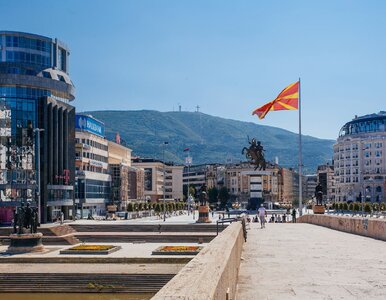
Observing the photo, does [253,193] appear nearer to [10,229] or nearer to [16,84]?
[16,84]

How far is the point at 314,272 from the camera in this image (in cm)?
1560

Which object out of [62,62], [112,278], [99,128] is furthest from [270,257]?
[99,128]

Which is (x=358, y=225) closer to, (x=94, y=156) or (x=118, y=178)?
(x=94, y=156)

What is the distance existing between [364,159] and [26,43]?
396 feet

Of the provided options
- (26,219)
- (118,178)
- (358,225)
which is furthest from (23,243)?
(118,178)

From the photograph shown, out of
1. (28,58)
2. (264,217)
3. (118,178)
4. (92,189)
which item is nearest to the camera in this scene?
(264,217)

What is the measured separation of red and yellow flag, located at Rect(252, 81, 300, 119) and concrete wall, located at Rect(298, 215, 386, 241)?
15340mm

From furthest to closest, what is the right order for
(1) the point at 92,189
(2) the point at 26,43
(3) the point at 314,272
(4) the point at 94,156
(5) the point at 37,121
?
1. (4) the point at 94,156
2. (1) the point at 92,189
3. (2) the point at 26,43
4. (5) the point at 37,121
5. (3) the point at 314,272

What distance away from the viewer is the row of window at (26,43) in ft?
318

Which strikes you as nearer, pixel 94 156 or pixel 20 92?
pixel 20 92

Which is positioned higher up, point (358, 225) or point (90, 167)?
point (90, 167)

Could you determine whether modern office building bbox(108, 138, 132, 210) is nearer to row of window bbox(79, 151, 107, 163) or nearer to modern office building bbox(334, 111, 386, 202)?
row of window bbox(79, 151, 107, 163)

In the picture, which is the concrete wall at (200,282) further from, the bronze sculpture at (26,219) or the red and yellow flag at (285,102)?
the red and yellow flag at (285,102)

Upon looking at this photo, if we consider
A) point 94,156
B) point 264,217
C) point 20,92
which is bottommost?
point 264,217
